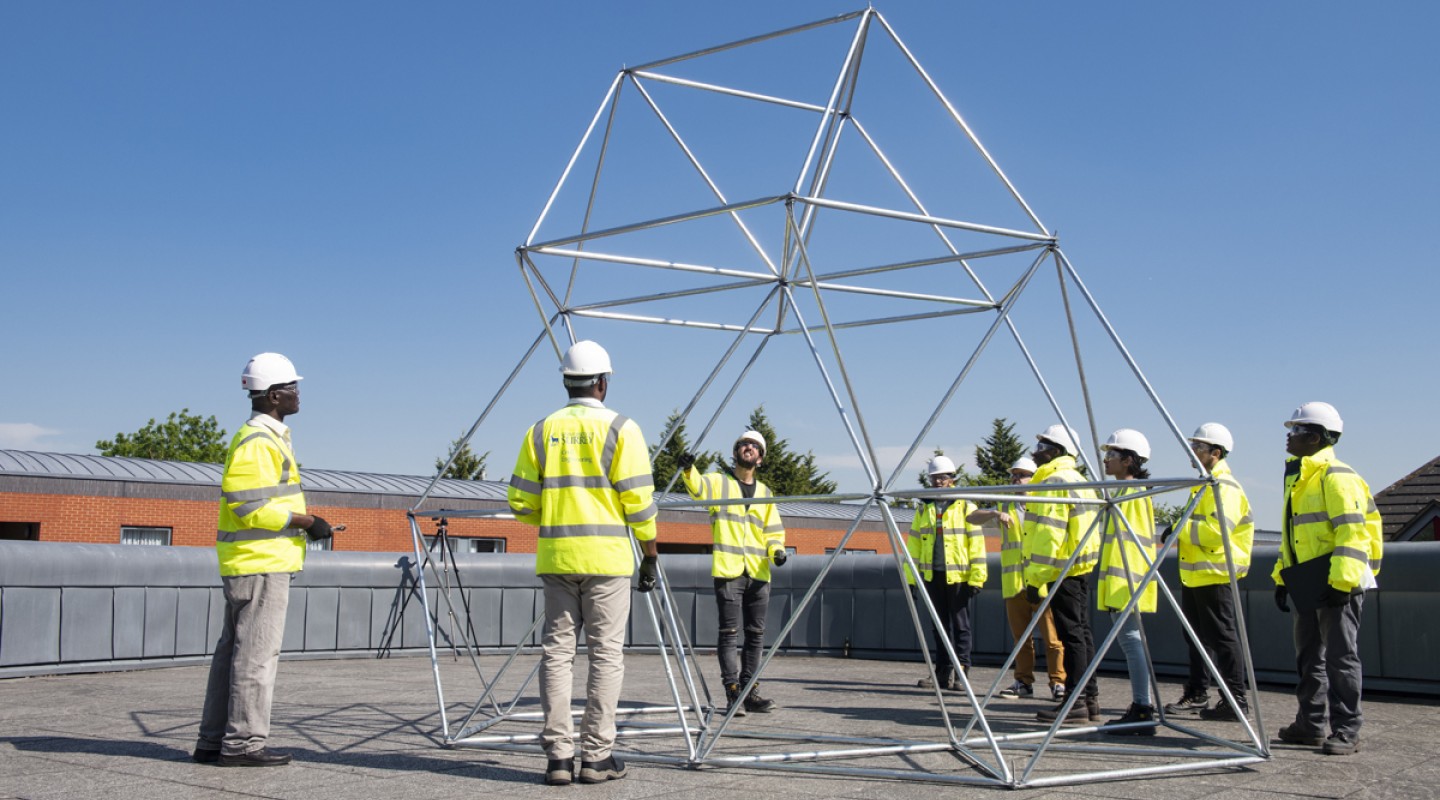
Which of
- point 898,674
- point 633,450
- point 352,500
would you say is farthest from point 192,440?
point 633,450

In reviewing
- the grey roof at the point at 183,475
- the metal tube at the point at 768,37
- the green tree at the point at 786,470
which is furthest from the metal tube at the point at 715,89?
the green tree at the point at 786,470

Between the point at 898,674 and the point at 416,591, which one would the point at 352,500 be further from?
the point at 898,674

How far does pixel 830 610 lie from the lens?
15.4 metres

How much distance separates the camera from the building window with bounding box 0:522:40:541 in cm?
2767

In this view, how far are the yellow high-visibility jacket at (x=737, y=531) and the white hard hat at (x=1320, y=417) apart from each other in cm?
356

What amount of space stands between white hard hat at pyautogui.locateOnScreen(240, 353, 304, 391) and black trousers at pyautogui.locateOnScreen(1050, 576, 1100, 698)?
527cm

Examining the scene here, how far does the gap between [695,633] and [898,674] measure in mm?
3837

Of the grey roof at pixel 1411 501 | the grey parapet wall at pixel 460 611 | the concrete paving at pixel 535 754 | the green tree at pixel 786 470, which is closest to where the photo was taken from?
the concrete paving at pixel 535 754

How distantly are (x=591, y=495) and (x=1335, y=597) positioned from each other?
428cm

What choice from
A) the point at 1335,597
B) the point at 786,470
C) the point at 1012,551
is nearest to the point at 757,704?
the point at 1012,551

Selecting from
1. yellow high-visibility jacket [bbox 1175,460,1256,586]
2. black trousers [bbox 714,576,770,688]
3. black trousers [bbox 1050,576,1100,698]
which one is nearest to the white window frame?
black trousers [bbox 714,576,770,688]

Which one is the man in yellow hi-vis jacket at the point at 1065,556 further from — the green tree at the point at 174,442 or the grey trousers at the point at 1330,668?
the green tree at the point at 174,442

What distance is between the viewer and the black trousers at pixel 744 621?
9.15 meters

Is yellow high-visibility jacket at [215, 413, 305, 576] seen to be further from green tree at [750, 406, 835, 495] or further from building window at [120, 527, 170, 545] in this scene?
green tree at [750, 406, 835, 495]
